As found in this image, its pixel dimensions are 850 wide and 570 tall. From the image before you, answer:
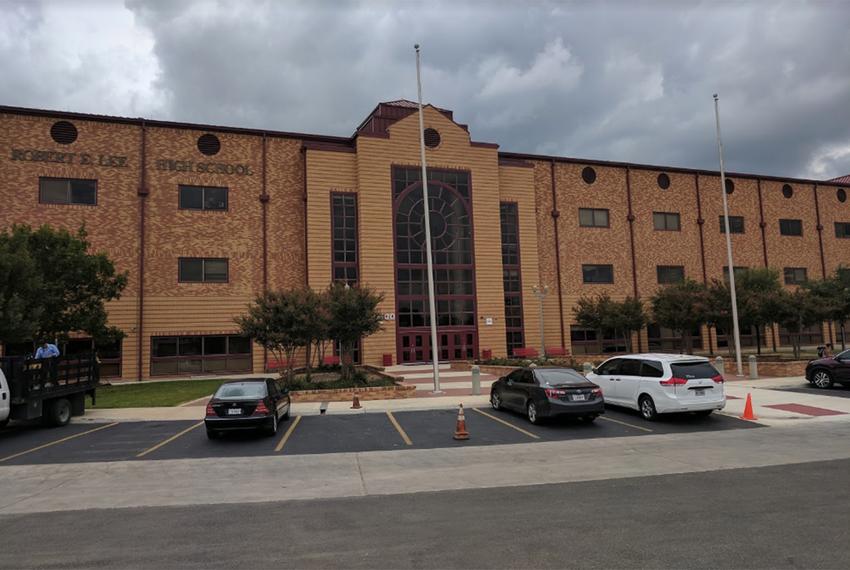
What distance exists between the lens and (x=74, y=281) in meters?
24.8

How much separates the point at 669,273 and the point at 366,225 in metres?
23.7

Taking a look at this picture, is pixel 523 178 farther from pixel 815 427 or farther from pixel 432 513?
pixel 432 513

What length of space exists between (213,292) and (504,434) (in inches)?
963

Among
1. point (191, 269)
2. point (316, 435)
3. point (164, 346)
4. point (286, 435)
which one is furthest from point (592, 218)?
point (286, 435)

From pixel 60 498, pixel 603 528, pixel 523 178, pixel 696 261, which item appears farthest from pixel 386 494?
pixel 696 261

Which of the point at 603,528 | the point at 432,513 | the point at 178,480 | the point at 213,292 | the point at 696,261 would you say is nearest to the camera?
the point at 603,528

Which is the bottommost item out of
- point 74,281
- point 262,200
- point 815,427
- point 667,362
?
point 815,427

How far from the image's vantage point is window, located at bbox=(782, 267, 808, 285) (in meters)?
46.8

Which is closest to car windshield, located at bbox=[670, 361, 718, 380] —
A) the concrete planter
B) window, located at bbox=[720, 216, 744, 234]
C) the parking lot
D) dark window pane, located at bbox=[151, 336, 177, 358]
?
the parking lot

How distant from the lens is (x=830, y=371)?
19.9m

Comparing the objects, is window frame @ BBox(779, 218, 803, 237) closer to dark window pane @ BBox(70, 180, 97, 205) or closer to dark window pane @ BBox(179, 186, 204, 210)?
dark window pane @ BBox(179, 186, 204, 210)

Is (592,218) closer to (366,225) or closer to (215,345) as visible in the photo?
(366,225)

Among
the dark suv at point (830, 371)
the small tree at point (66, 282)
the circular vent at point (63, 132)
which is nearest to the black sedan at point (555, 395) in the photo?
the dark suv at point (830, 371)

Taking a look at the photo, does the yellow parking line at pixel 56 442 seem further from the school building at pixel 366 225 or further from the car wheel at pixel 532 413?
the school building at pixel 366 225
